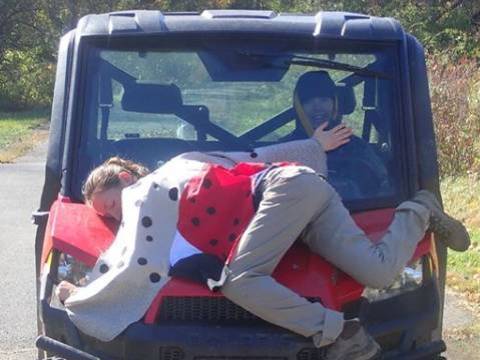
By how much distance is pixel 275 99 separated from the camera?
4.89m

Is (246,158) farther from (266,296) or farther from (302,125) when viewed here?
(266,296)

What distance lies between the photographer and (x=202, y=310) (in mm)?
3824

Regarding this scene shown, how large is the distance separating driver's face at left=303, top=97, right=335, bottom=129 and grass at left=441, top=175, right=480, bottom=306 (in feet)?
10.3

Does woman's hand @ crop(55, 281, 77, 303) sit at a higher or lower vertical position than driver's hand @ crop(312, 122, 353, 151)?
lower

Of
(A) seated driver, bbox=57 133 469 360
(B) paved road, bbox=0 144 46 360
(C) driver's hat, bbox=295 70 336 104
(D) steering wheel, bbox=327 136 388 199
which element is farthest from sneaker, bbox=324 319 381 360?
(B) paved road, bbox=0 144 46 360

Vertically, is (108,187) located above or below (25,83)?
above

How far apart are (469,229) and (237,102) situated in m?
5.24

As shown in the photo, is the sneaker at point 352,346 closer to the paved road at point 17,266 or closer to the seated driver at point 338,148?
the seated driver at point 338,148

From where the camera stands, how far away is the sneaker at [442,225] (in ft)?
13.8

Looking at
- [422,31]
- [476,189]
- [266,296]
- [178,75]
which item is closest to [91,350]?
[266,296]

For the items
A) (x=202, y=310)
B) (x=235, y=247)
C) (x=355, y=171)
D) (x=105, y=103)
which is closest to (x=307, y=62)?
(x=355, y=171)

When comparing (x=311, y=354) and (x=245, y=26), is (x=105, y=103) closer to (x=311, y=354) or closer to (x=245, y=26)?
(x=245, y=26)

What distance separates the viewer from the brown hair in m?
4.10

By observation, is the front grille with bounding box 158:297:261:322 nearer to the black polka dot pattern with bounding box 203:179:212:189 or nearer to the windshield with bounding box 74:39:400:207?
the black polka dot pattern with bounding box 203:179:212:189
